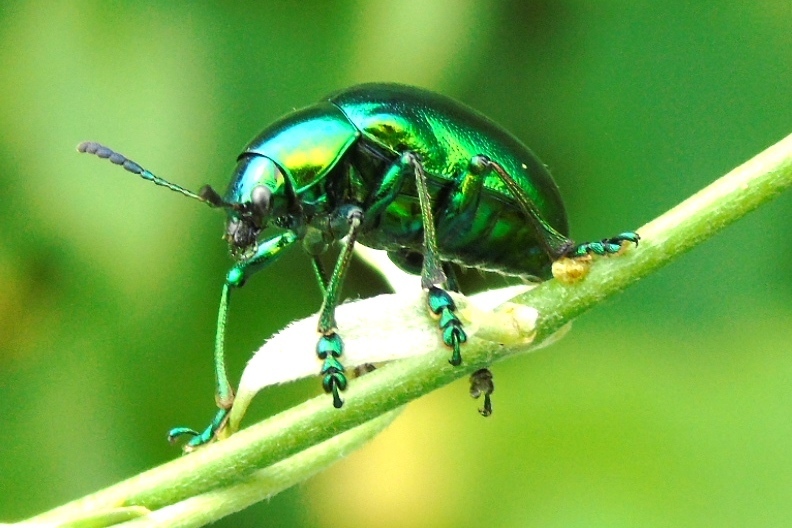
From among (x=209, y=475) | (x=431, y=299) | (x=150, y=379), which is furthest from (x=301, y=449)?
(x=150, y=379)

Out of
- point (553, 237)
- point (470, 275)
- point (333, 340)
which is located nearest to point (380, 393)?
point (333, 340)

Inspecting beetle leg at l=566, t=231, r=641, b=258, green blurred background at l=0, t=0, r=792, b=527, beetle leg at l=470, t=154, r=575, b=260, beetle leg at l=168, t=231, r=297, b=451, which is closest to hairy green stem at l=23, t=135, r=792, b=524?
beetle leg at l=566, t=231, r=641, b=258

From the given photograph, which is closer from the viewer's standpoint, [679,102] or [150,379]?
[150,379]

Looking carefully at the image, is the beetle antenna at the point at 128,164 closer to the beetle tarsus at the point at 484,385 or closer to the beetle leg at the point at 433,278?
the beetle leg at the point at 433,278

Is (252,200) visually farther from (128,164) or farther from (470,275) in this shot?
(470,275)

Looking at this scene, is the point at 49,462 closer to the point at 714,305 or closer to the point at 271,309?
the point at 271,309

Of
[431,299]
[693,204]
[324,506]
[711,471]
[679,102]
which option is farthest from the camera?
[679,102]

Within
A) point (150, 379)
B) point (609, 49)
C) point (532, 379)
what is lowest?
point (532, 379)
